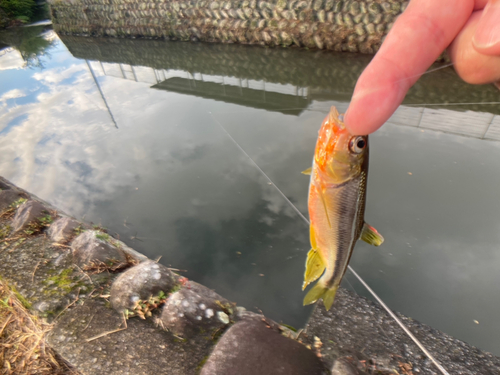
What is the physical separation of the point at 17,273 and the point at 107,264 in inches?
30.3

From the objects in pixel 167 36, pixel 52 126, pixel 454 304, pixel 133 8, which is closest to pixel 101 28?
pixel 133 8

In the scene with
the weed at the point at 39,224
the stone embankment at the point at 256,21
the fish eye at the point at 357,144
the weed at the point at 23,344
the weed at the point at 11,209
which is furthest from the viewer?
the stone embankment at the point at 256,21

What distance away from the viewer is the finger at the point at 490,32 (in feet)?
3.30

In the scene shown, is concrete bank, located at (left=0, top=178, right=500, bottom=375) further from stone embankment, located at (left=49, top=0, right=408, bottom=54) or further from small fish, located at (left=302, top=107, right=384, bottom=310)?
stone embankment, located at (left=49, top=0, right=408, bottom=54)

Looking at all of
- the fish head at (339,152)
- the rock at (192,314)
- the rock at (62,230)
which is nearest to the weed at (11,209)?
the rock at (62,230)

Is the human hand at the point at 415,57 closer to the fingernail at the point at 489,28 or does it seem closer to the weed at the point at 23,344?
the fingernail at the point at 489,28

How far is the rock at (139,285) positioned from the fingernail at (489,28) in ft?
8.00

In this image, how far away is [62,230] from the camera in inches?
114

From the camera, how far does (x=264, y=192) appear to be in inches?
159

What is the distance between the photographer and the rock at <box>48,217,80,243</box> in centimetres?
284

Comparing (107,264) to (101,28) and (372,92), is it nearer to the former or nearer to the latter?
(372,92)

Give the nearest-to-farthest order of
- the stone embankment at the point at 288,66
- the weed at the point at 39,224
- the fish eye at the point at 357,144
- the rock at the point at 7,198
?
the fish eye at the point at 357,144, the weed at the point at 39,224, the rock at the point at 7,198, the stone embankment at the point at 288,66

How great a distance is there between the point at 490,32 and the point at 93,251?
3077 mm

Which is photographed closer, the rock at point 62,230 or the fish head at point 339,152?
the fish head at point 339,152
